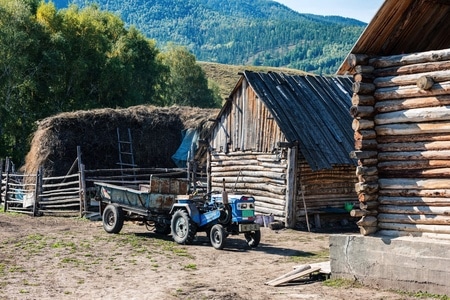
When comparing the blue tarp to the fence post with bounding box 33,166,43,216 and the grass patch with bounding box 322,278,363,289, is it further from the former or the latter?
the grass patch with bounding box 322,278,363,289

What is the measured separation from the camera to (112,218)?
1909 cm

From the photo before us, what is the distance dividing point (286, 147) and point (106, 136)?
1165 centimetres

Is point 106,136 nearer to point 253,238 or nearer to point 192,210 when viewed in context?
point 192,210

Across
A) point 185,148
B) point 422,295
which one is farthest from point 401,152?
point 185,148

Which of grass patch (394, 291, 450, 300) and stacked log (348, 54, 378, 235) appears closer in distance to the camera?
grass patch (394, 291, 450, 300)

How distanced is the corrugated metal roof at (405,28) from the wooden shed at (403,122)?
18 mm

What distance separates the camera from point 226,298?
1043 centimetres

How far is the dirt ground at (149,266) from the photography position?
35.6 feet

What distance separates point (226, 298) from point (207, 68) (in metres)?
121

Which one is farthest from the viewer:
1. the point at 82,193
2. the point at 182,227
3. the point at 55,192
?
the point at 55,192

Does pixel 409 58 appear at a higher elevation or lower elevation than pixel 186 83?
lower

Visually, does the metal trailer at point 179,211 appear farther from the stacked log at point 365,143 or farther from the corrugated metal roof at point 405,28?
the corrugated metal roof at point 405,28

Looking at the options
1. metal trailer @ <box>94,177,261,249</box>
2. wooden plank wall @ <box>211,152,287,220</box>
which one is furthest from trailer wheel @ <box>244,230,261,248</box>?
wooden plank wall @ <box>211,152,287,220</box>

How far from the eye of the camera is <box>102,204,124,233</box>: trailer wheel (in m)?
18.7
